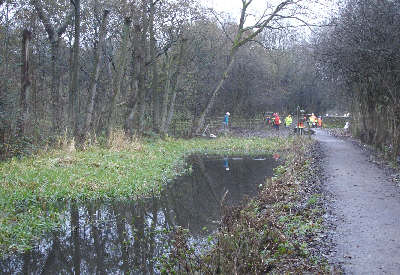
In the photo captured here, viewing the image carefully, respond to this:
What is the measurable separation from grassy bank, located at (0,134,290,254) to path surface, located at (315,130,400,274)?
6019mm

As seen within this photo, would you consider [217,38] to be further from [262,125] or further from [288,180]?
[288,180]

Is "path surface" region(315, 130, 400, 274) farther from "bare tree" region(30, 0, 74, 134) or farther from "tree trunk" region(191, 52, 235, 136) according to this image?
"tree trunk" region(191, 52, 235, 136)

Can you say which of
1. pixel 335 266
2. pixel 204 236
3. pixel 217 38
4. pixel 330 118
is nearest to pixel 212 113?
pixel 217 38

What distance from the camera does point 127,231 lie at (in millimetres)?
10320

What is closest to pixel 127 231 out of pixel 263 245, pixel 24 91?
pixel 263 245

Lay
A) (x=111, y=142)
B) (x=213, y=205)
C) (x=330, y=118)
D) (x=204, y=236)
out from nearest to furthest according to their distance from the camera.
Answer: (x=204, y=236) < (x=213, y=205) < (x=111, y=142) < (x=330, y=118)

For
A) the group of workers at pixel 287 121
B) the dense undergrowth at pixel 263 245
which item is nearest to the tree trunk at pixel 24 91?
the dense undergrowth at pixel 263 245

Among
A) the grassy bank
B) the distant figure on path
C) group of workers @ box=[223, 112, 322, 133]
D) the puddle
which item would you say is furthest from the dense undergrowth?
the distant figure on path

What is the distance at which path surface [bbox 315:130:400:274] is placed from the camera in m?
6.86

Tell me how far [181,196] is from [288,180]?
11.4ft

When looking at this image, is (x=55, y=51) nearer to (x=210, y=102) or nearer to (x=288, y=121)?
(x=210, y=102)

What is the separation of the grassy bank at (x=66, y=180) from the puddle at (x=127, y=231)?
20.1 inches

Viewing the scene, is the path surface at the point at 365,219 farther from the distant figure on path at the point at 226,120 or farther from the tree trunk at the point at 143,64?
the distant figure on path at the point at 226,120

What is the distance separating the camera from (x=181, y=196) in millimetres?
14469
